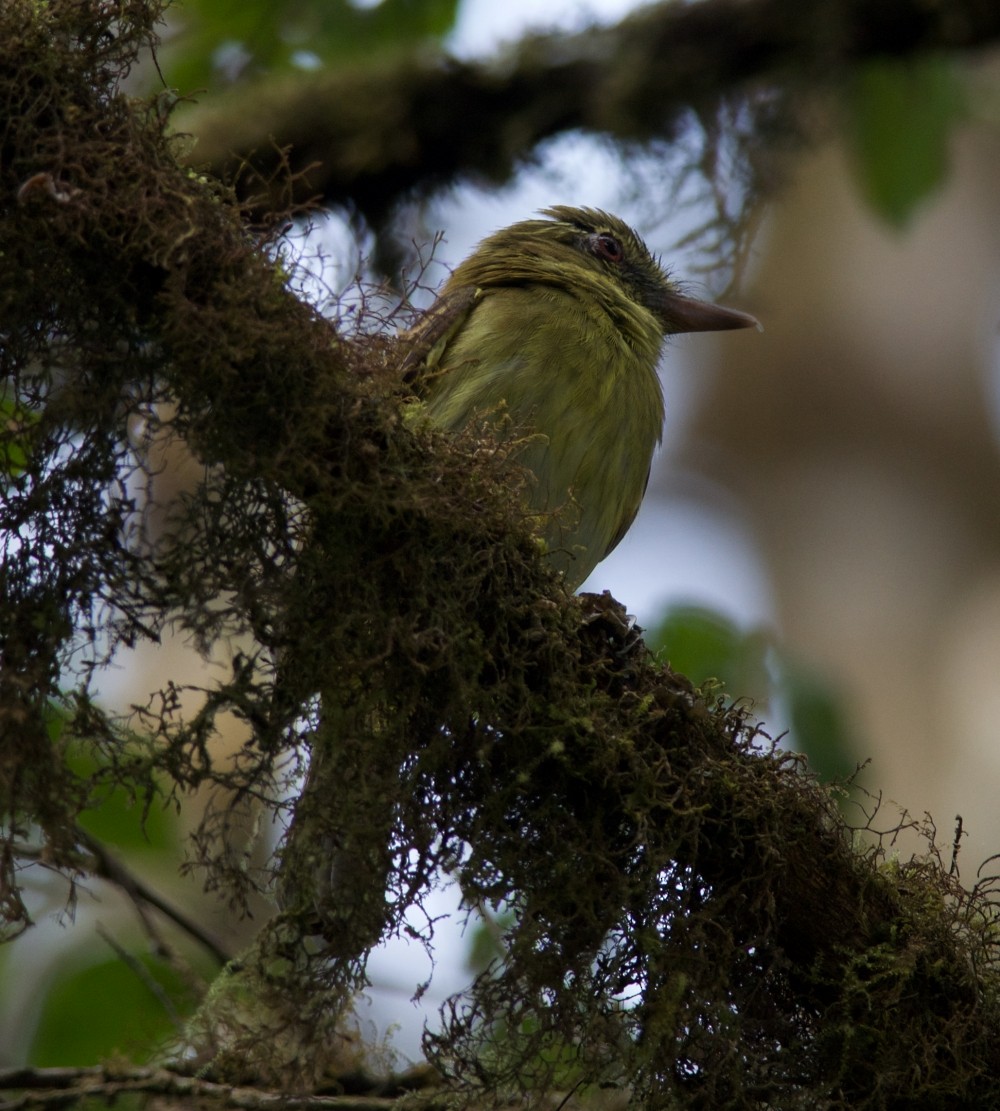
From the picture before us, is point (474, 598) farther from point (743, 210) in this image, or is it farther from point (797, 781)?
point (743, 210)

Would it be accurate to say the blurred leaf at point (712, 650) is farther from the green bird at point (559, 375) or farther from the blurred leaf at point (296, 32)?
the blurred leaf at point (296, 32)

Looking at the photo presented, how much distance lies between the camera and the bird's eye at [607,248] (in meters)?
4.60

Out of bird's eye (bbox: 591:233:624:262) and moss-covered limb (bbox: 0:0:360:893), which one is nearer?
moss-covered limb (bbox: 0:0:360:893)

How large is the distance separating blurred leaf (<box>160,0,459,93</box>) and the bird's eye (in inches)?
44.4

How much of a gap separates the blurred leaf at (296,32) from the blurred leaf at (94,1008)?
3041 millimetres

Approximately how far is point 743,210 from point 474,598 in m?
3.22

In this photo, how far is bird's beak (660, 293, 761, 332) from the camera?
4.65 m

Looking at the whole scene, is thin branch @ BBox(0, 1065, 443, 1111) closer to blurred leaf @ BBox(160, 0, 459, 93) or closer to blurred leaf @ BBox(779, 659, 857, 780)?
blurred leaf @ BBox(779, 659, 857, 780)

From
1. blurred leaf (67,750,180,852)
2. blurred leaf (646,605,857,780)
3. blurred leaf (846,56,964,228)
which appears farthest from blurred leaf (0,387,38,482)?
blurred leaf (846,56,964,228)

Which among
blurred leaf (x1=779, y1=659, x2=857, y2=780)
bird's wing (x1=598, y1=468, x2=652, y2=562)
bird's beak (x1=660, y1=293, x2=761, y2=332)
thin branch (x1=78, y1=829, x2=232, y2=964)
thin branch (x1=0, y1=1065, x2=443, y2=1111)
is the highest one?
bird's beak (x1=660, y1=293, x2=761, y2=332)

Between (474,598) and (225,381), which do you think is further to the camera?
(474,598)

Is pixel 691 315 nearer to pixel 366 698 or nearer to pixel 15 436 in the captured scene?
pixel 366 698

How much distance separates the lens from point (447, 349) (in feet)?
12.3

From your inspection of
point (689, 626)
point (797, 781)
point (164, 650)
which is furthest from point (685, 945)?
point (164, 650)
